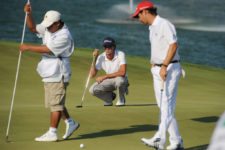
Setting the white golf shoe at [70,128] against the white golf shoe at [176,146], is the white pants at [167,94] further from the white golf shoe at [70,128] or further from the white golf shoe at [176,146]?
the white golf shoe at [70,128]

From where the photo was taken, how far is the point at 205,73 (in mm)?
21469

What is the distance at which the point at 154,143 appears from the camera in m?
11.2

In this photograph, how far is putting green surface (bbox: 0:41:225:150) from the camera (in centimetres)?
1188

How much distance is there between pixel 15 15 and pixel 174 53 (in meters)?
50.1

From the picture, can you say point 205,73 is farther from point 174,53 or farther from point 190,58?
point 190,58

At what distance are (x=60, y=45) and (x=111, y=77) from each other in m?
4.23

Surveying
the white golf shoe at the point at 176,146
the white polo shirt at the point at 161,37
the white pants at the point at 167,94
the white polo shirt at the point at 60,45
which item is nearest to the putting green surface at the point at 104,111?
the white golf shoe at the point at 176,146

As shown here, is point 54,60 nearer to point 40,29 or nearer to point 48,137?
point 40,29

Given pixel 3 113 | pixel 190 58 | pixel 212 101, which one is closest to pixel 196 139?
pixel 3 113

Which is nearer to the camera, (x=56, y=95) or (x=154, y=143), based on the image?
(x=154, y=143)

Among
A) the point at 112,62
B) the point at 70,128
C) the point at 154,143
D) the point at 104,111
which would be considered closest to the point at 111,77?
the point at 112,62

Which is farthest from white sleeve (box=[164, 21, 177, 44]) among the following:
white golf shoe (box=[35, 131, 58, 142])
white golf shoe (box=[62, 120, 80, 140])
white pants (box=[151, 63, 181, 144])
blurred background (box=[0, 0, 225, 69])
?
blurred background (box=[0, 0, 225, 69])

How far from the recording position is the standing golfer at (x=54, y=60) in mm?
11289

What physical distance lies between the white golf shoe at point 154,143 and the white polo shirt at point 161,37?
39.7 inches
